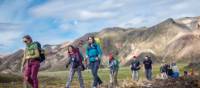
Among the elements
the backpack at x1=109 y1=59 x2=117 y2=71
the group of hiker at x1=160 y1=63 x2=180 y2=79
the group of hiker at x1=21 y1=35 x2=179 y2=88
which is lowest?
the group of hiker at x1=160 y1=63 x2=180 y2=79

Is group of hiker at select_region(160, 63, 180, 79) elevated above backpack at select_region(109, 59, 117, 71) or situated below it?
below

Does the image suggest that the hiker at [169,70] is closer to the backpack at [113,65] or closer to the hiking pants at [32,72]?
the backpack at [113,65]

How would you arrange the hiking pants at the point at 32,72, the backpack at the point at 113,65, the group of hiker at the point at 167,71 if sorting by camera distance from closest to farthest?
1. the hiking pants at the point at 32,72
2. the backpack at the point at 113,65
3. the group of hiker at the point at 167,71

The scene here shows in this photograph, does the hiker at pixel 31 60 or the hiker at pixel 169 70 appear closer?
the hiker at pixel 31 60

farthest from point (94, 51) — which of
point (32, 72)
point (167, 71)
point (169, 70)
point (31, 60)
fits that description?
point (169, 70)

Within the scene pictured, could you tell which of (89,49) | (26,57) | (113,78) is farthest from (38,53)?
(113,78)

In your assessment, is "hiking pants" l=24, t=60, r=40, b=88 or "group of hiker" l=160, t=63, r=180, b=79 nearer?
"hiking pants" l=24, t=60, r=40, b=88

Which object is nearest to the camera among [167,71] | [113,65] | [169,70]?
[113,65]

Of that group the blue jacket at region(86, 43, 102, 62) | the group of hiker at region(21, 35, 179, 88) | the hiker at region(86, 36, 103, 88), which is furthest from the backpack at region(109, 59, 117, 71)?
the blue jacket at region(86, 43, 102, 62)

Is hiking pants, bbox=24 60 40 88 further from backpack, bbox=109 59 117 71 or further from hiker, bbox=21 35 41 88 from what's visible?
Result: backpack, bbox=109 59 117 71

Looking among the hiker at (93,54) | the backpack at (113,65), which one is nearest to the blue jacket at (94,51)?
the hiker at (93,54)

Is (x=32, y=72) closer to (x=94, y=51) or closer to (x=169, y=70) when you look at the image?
(x=94, y=51)

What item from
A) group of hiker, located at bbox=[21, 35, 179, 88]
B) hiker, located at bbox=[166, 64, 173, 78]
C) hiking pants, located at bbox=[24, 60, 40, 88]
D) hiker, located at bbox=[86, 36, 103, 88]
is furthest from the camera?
hiker, located at bbox=[166, 64, 173, 78]

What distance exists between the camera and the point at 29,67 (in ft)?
68.3
